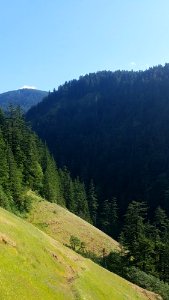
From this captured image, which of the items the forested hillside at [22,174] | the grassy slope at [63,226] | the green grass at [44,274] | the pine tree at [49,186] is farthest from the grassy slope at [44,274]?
the pine tree at [49,186]

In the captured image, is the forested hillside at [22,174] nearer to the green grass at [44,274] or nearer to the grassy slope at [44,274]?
the grassy slope at [44,274]

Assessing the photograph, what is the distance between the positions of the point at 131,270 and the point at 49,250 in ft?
95.7

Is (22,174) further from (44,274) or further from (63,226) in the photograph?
(44,274)

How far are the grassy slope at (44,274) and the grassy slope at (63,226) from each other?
39255mm

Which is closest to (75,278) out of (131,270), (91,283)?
(91,283)

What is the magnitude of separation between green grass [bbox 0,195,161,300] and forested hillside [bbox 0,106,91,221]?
1224 inches

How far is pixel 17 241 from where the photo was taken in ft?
123

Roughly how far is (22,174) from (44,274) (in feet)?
230

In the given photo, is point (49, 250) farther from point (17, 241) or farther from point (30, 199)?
point (30, 199)

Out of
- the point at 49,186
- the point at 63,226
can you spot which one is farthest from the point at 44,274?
the point at 49,186

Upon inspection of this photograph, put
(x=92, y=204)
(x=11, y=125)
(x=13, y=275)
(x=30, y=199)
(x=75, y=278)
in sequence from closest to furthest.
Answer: (x=13, y=275)
(x=75, y=278)
(x=30, y=199)
(x=11, y=125)
(x=92, y=204)

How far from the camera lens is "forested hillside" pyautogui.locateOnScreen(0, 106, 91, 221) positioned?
8712 cm

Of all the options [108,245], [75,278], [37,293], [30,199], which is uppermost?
[37,293]

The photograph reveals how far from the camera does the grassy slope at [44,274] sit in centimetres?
3005
